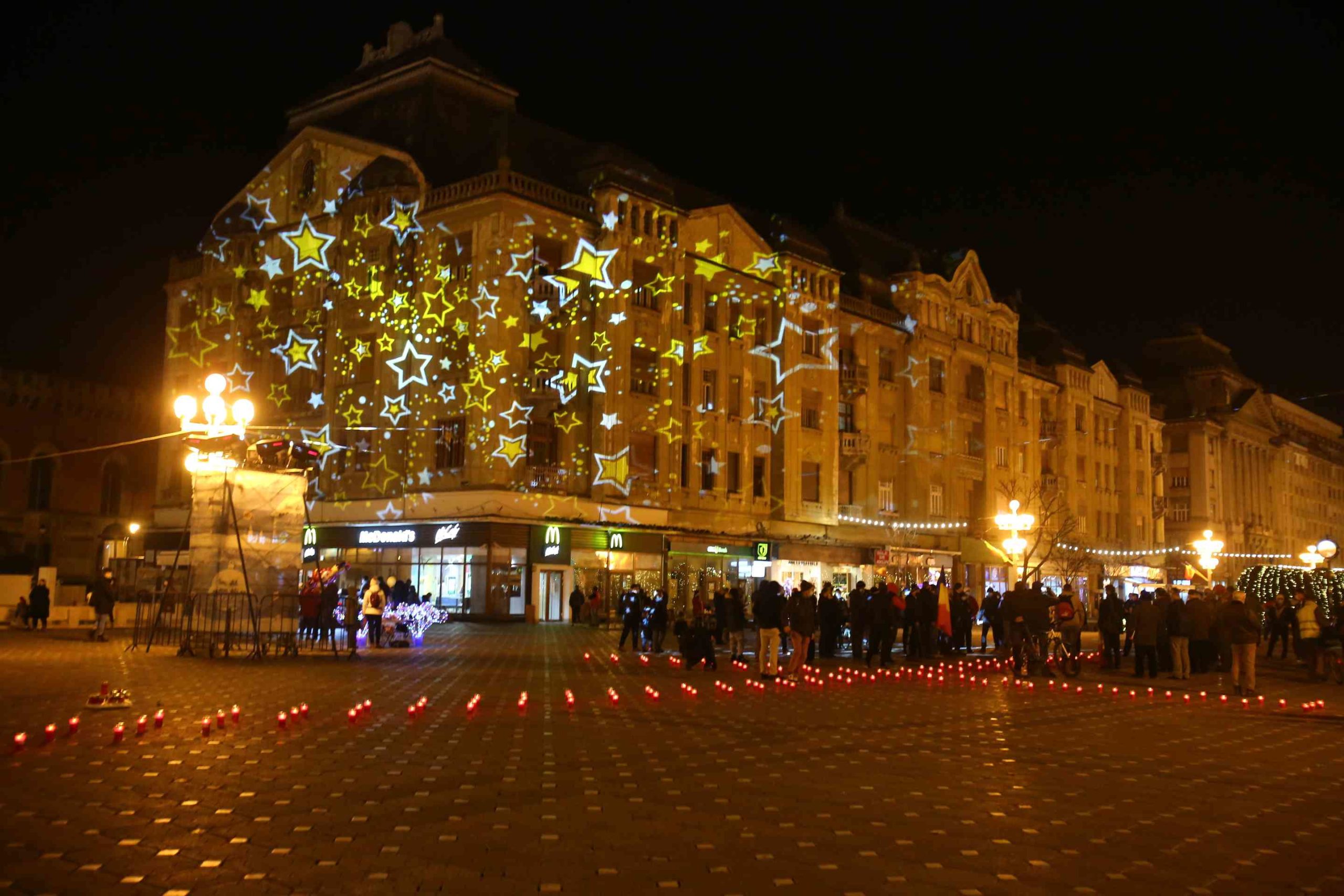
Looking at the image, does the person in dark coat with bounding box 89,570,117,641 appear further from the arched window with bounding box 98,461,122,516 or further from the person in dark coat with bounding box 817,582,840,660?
the arched window with bounding box 98,461,122,516

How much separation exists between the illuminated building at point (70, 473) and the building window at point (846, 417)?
29462 millimetres

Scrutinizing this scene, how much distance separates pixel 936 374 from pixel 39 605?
40.0 metres

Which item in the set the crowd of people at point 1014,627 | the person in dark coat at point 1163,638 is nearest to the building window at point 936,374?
the crowd of people at point 1014,627

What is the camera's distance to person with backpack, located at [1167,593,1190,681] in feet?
75.7

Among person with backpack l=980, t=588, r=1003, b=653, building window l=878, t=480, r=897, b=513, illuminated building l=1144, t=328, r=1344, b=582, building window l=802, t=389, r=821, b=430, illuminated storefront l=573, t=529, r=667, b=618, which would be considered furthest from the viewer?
illuminated building l=1144, t=328, r=1344, b=582

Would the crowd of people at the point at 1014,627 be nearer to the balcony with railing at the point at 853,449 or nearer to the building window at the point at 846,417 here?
the balcony with railing at the point at 853,449

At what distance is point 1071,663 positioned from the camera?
23.6m

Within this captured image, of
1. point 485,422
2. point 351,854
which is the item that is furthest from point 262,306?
point 351,854

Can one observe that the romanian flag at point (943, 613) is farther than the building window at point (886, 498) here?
No

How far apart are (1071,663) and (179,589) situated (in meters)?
17.8

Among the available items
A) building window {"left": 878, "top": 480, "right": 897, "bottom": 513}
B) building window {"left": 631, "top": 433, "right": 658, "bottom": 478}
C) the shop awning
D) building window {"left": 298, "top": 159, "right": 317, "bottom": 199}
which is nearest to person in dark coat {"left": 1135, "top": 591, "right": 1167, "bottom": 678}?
building window {"left": 631, "top": 433, "right": 658, "bottom": 478}

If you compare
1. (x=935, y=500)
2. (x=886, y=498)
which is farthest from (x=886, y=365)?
(x=935, y=500)

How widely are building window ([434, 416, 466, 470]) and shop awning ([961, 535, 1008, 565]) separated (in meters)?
28.2

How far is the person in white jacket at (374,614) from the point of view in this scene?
86.7ft
